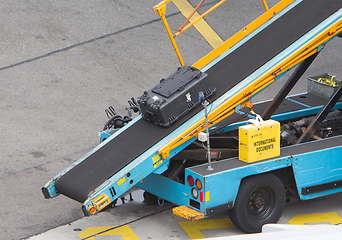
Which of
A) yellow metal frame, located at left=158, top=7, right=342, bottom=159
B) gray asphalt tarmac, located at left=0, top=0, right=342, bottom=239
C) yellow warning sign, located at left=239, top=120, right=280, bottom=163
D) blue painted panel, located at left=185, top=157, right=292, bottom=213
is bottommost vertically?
blue painted panel, located at left=185, top=157, right=292, bottom=213

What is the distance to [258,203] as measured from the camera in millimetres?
6707

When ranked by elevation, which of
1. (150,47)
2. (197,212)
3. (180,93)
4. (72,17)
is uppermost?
(72,17)

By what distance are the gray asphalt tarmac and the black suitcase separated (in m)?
1.93

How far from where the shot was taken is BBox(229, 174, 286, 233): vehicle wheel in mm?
6529

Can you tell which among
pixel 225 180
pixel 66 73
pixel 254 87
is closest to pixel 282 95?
pixel 254 87

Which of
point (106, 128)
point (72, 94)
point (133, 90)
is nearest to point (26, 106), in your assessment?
point (72, 94)

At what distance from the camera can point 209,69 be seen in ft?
25.0

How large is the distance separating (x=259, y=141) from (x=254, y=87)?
795 millimetres

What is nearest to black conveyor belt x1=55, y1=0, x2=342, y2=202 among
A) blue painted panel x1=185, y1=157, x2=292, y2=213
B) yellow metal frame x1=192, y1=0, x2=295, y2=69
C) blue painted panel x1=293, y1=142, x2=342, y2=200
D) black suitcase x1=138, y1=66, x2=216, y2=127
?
black suitcase x1=138, y1=66, x2=216, y2=127

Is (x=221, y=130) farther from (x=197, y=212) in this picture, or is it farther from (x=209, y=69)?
(x=197, y=212)

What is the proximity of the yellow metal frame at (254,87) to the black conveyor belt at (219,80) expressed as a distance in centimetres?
22

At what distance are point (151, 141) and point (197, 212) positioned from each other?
106 centimetres

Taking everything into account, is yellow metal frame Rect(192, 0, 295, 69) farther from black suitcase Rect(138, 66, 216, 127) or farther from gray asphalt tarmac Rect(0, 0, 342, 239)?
gray asphalt tarmac Rect(0, 0, 342, 239)

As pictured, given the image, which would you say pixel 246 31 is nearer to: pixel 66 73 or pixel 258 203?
pixel 258 203
